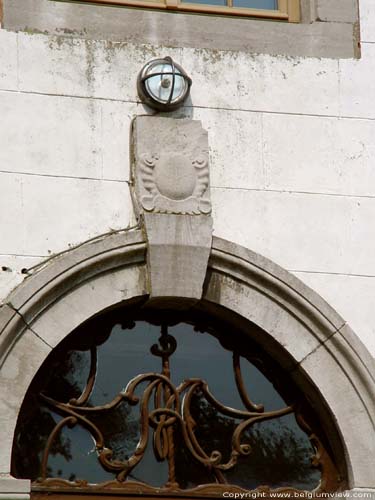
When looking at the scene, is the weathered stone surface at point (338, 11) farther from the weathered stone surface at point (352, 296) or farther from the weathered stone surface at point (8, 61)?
the weathered stone surface at point (8, 61)

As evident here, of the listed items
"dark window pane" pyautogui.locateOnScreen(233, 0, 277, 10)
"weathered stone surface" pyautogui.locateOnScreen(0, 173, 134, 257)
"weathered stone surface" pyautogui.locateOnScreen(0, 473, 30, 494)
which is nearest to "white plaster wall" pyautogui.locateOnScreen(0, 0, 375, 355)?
"weathered stone surface" pyautogui.locateOnScreen(0, 173, 134, 257)

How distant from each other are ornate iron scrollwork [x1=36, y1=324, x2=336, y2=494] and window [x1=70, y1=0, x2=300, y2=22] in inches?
73.9

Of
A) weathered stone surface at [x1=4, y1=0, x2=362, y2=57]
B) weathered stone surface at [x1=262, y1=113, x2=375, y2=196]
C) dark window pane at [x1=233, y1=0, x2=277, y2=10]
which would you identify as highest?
dark window pane at [x1=233, y1=0, x2=277, y2=10]

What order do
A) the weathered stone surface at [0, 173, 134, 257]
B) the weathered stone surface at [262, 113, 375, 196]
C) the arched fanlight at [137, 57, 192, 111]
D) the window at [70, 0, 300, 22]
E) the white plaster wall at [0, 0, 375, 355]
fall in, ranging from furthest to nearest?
the window at [70, 0, 300, 22] < the weathered stone surface at [262, 113, 375, 196] < the arched fanlight at [137, 57, 192, 111] < the white plaster wall at [0, 0, 375, 355] < the weathered stone surface at [0, 173, 134, 257]

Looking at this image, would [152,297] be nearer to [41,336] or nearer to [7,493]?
[41,336]

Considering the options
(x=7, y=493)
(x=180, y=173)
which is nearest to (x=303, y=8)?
(x=180, y=173)

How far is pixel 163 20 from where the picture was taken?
32.3 ft

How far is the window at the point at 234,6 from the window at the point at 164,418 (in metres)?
→ 1.80

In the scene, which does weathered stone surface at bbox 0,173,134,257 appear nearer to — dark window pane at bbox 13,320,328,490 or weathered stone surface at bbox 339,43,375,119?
dark window pane at bbox 13,320,328,490

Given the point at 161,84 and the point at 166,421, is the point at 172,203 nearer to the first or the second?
the point at 161,84

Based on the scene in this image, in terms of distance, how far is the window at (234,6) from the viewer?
32.6 feet

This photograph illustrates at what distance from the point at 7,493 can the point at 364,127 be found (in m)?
3.02

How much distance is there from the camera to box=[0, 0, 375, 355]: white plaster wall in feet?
30.6

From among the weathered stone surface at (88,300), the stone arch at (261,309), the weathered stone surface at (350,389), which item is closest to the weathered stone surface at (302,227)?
the stone arch at (261,309)
